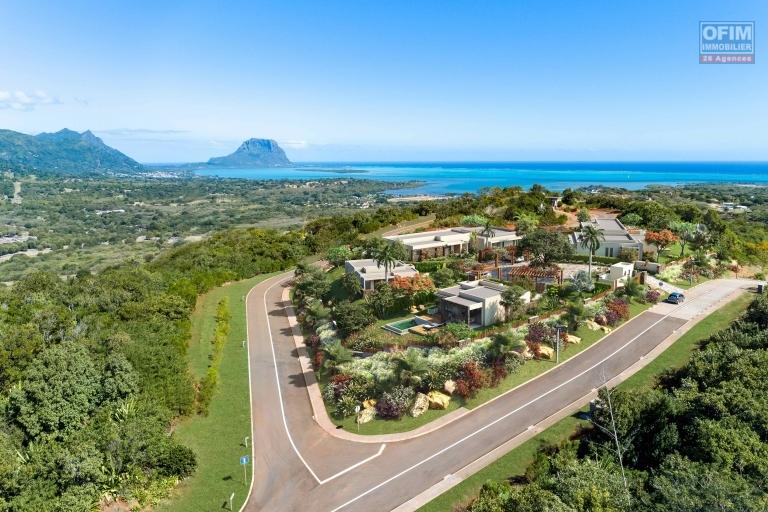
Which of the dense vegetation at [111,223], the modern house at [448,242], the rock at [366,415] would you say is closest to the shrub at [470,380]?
the rock at [366,415]

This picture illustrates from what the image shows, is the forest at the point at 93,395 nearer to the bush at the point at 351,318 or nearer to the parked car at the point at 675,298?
the bush at the point at 351,318

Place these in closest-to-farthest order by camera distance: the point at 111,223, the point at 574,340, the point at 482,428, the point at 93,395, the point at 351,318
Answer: the point at 482,428
the point at 93,395
the point at 574,340
the point at 351,318
the point at 111,223

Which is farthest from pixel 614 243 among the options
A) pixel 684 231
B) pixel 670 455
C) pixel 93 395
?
pixel 93 395

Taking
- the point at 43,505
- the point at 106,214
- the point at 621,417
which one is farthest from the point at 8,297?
the point at 106,214

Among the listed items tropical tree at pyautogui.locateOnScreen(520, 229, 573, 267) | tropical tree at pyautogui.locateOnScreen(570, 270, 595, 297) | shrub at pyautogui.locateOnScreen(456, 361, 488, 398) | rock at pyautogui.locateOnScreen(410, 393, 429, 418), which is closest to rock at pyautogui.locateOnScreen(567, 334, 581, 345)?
tropical tree at pyautogui.locateOnScreen(570, 270, 595, 297)

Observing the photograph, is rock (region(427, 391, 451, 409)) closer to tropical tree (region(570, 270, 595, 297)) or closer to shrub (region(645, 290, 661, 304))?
tropical tree (region(570, 270, 595, 297))

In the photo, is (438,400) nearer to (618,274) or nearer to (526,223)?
(618,274)
